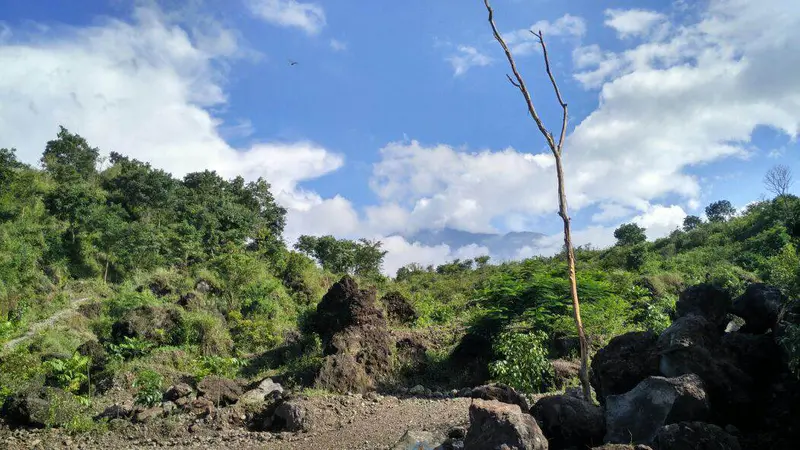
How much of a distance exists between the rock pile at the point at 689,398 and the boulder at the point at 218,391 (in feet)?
20.6

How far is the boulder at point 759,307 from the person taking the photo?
8141mm

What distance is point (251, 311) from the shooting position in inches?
961

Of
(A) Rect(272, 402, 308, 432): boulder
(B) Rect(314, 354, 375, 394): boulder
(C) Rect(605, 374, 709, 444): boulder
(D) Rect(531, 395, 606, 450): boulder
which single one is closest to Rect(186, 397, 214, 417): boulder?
(A) Rect(272, 402, 308, 432): boulder

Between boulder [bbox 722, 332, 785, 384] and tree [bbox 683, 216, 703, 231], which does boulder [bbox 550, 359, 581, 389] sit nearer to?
boulder [bbox 722, 332, 785, 384]

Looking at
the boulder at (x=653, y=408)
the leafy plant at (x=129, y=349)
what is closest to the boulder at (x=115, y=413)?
the leafy plant at (x=129, y=349)

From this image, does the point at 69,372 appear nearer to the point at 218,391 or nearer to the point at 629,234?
the point at 218,391

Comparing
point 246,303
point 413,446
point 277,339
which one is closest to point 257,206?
point 246,303

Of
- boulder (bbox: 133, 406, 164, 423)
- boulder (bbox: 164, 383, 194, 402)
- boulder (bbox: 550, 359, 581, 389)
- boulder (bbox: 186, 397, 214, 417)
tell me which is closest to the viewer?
boulder (bbox: 133, 406, 164, 423)

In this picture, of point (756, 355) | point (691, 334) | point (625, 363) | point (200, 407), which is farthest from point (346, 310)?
point (756, 355)

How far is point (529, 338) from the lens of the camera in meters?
12.8

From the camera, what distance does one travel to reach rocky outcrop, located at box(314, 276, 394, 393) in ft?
43.9

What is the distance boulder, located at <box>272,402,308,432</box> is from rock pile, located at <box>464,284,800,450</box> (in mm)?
3821

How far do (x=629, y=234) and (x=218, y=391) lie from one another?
44.2 metres

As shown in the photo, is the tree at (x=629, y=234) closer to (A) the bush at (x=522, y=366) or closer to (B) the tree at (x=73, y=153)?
(A) the bush at (x=522, y=366)
